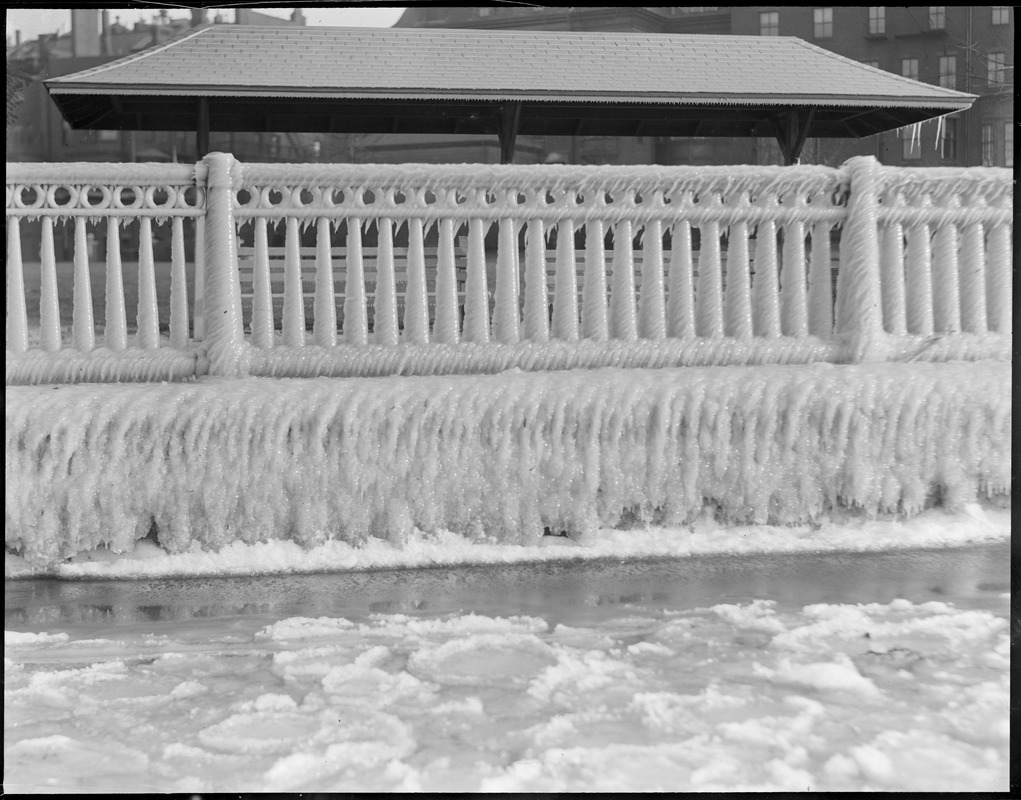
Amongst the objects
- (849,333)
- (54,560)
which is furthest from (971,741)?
(54,560)

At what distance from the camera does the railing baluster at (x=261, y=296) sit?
301cm

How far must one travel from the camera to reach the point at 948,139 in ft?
12.6

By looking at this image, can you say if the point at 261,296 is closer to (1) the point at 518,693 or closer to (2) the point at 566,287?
(2) the point at 566,287

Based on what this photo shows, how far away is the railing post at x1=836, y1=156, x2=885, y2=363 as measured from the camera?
10.3 ft

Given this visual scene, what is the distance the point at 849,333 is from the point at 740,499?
73 cm

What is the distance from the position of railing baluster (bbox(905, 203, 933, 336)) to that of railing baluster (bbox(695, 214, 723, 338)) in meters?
0.68

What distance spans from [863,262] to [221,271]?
2150 millimetres

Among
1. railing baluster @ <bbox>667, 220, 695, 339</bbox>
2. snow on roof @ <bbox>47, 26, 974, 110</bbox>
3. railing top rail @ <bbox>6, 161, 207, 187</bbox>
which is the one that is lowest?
railing baluster @ <bbox>667, 220, 695, 339</bbox>

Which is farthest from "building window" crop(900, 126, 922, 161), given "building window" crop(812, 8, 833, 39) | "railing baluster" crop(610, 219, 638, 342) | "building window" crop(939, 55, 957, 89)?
"railing baluster" crop(610, 219, 638, 342)

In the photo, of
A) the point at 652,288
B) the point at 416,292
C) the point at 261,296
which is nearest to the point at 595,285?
the point at 652,288

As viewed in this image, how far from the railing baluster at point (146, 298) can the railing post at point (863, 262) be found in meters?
2.34

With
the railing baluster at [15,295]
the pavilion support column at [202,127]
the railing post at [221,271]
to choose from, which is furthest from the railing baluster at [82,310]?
the pavilion support column at [202,127]

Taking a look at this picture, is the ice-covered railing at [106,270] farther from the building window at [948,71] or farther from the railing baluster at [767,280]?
the building window at [948,71]

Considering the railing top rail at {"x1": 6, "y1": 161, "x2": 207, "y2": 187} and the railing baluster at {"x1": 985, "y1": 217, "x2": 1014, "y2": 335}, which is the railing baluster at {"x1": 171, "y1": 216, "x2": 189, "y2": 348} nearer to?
the railing top rail at {"x1": 6, "y1": 161, "x2": 207, "y2": 187}
